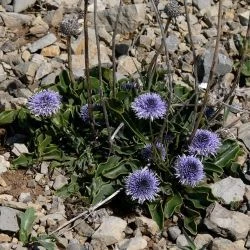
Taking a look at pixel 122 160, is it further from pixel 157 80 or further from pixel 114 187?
pixel 157 80

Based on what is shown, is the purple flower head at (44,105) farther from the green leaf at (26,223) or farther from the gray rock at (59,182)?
the green leaf at (26,223)

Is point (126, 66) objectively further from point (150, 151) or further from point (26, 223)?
point (26, 223)

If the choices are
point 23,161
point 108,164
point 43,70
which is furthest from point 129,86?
point 23,161

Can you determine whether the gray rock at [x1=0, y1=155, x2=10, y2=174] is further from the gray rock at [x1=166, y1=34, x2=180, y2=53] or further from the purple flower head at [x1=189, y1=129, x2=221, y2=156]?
the gray rock at [x1=166, y1=34, x2=180, y2=53]

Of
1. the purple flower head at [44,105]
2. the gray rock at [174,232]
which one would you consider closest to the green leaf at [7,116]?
the purple flower head at [44,105]

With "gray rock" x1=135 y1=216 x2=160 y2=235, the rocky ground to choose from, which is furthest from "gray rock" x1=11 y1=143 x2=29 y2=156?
"gray rock" x1=135 y1=216 x2=160 y2=235

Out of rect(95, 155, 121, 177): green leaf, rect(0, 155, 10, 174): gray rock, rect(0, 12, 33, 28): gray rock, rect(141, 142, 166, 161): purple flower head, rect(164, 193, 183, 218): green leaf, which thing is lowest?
rect(0, 155, 10, 174): gray rock
